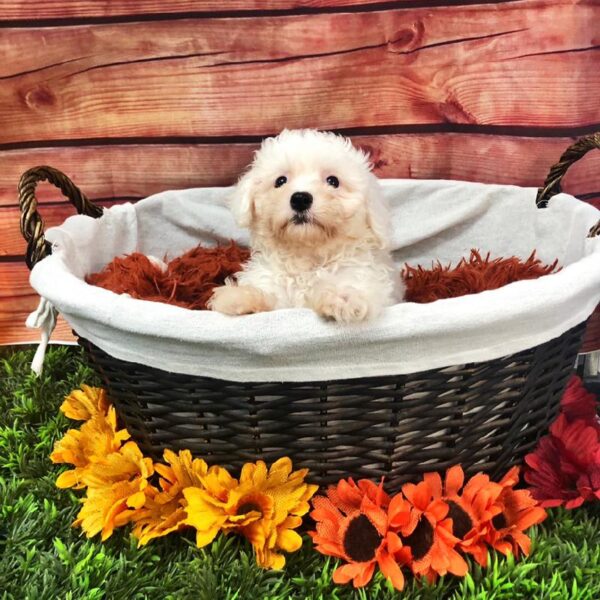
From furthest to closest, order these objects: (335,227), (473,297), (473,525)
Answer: (335,227) → (473,525) → (473,297)

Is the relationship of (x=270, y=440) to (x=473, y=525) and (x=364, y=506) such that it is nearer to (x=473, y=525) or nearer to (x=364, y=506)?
(x=364, y=506)

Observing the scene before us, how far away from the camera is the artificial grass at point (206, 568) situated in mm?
1198

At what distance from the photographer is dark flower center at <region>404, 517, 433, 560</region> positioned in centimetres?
124

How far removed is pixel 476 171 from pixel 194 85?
3.32 feet

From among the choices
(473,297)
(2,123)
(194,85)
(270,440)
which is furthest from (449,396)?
(2,123)

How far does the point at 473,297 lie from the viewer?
3.77ft

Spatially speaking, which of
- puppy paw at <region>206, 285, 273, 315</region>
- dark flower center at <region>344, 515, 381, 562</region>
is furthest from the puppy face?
dark flower center at <region>344, 515, 381, 562</region>

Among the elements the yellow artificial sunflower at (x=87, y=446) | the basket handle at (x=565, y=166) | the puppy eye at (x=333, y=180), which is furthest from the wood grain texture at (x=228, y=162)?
the yellow artificial sunflower at (x=87, y=446)

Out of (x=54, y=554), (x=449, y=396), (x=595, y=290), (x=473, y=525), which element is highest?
(x=595, y=290)

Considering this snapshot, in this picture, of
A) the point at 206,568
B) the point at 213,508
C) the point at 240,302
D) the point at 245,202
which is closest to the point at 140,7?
the point at 245,202

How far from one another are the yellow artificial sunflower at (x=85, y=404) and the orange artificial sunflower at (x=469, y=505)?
2.94 ft

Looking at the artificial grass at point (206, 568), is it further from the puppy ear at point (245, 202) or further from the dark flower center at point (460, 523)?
the puppy ear at point (245, 202)

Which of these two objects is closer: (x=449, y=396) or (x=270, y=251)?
(x=449, y=396)

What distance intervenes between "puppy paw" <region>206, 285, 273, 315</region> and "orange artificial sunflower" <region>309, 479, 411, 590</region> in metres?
0.39
